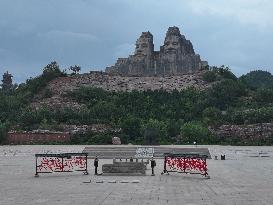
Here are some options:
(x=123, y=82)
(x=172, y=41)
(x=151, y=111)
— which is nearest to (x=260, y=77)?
(x=172, y=41)

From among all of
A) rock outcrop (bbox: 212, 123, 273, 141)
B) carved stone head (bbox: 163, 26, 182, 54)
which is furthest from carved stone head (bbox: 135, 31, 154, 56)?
rock outcrop (bbox: 212, 123, 273, 141)

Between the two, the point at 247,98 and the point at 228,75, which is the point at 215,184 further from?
the point at 228,75

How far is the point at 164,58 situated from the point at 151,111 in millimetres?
34963

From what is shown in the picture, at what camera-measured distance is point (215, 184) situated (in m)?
19.6

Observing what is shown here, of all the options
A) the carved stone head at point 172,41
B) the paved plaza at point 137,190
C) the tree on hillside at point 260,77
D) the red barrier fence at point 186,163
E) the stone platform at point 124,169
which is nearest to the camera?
the paved plaza at point 137,190

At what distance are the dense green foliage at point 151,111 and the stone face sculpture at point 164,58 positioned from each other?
1552 centimetres

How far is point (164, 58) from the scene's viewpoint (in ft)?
336

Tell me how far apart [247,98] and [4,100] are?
36616mm

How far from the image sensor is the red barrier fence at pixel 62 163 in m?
24.9

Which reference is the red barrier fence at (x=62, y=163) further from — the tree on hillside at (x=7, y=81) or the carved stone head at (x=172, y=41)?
the tree on hillside at (x=7, y=81)

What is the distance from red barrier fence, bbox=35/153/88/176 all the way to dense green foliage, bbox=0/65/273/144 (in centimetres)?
2439

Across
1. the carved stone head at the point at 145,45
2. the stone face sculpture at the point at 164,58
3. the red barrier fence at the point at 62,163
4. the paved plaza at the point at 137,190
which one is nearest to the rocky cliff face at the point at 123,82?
the stone face sculpture at the point at 164,58

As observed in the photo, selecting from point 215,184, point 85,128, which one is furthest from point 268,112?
point 215,184

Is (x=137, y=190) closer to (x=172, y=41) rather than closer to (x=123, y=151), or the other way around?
(x=123, y=151)
